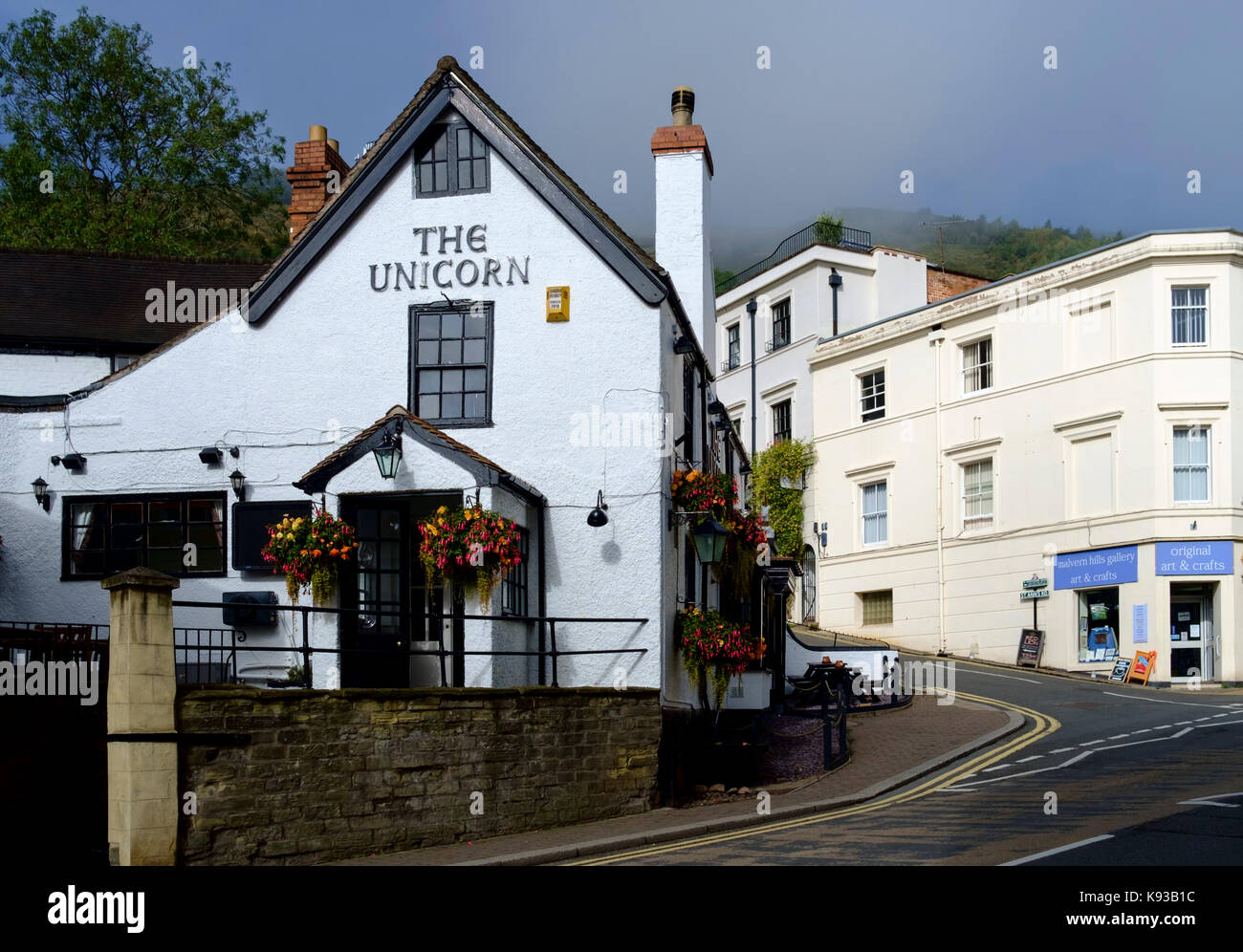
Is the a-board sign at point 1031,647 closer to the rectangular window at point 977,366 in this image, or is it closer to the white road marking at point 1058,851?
the rectangular window at point 977,366

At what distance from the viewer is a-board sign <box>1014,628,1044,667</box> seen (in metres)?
34.7

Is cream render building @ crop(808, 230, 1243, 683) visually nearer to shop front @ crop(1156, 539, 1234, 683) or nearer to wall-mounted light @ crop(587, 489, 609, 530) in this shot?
shop front @ crop(1156, 539, 1234, 683)

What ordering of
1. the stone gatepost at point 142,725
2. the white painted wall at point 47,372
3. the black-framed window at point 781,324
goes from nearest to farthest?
the stone gatepost at point 142,725
the white painted wall at point 47,372
the black-framed window at point 781,324

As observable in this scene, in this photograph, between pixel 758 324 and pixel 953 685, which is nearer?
pixel 953 685

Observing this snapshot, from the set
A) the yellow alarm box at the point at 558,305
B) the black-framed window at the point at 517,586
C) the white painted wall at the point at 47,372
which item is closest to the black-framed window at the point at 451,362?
the yellow alarm box at the point at 558,305

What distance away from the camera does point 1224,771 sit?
16219mm

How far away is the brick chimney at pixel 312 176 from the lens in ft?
68.4

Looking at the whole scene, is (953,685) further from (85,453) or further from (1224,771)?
(85,453)

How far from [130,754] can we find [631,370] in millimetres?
7798

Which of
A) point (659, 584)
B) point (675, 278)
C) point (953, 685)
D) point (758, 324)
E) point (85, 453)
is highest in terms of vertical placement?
point (758, 324)

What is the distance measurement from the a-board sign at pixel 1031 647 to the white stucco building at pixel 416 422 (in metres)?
19.6

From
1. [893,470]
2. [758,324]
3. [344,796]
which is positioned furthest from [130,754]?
[758,324]

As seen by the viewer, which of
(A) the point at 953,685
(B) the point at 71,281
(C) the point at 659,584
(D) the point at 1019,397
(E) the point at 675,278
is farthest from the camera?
(D) the point at 1019,397

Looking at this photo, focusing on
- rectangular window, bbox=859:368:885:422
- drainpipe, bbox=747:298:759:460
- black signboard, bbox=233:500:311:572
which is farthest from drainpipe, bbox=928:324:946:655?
black signboard, bbox=233:500:311:572
